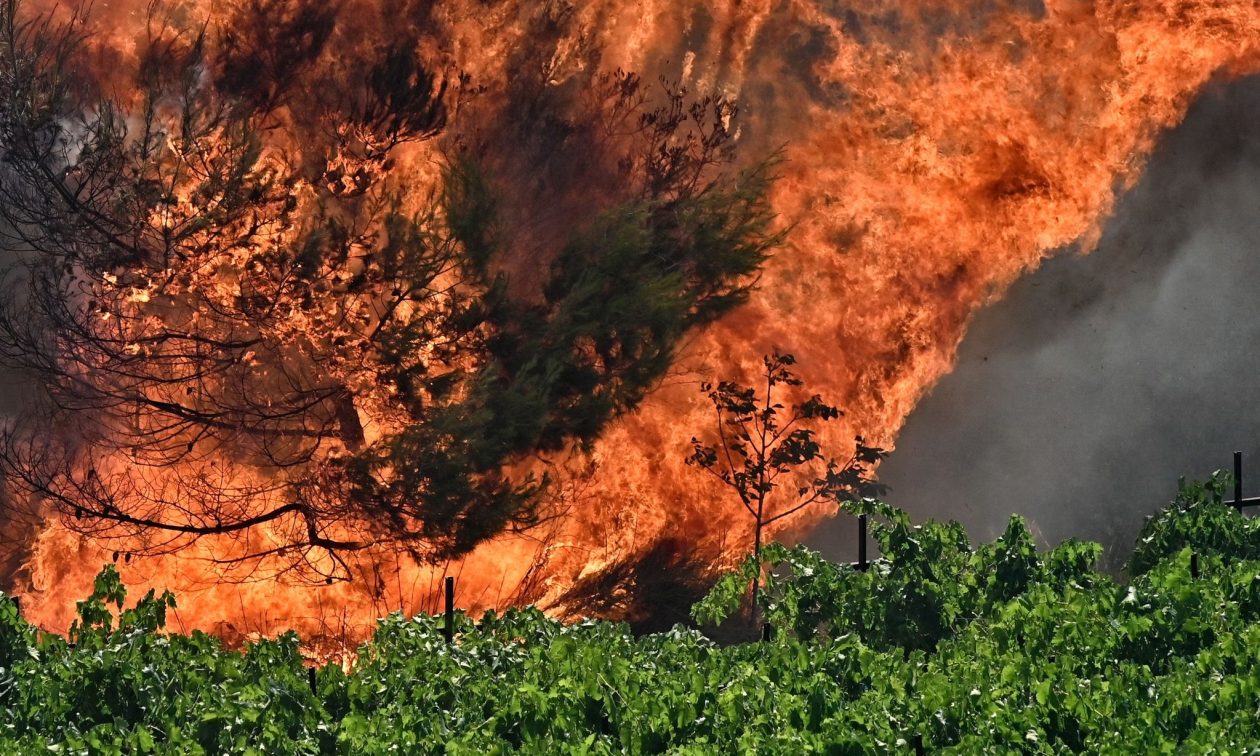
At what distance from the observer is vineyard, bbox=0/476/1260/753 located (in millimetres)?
6250

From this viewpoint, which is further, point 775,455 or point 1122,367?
point 1122,367

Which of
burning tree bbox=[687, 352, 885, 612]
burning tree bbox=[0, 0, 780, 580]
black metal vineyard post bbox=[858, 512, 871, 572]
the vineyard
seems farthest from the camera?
burning tree bbox=[687, 352, 885, 612]

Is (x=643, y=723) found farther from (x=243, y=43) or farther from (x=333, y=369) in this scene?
(x=243, y=43)

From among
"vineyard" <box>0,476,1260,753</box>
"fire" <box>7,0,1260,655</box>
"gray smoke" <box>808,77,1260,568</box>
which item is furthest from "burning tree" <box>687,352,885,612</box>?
"vineyard" <box>0,476,1260,753</box>

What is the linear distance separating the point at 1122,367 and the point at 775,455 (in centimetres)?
369

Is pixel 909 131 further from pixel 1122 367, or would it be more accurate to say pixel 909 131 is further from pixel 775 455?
pixel 775 455

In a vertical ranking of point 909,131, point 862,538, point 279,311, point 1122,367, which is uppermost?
point 909,131

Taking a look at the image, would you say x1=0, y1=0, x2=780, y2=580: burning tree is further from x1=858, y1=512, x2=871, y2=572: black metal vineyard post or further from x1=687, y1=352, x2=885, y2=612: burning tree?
x1=858, y1=512, x2=871, y2=572: black metal vineyard post

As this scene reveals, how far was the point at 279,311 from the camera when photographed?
13984 mm

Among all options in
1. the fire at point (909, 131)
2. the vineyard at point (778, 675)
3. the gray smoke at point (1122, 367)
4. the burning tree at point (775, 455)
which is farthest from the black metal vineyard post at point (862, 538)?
the gray smoke at point (1122, 367)

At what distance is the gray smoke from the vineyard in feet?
23.9

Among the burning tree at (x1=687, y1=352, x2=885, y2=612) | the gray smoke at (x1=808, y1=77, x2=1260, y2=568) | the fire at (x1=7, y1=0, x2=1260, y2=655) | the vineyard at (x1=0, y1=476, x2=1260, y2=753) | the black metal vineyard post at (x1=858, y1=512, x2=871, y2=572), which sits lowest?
the vineyard at (x1=0, y1=476, x2=1260, y2=753)

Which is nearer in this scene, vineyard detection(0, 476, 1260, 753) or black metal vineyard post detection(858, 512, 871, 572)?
vineyard detection(0, 476, 1260, 753)

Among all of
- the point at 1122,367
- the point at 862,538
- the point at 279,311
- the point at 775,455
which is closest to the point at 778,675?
the point at 862,538
